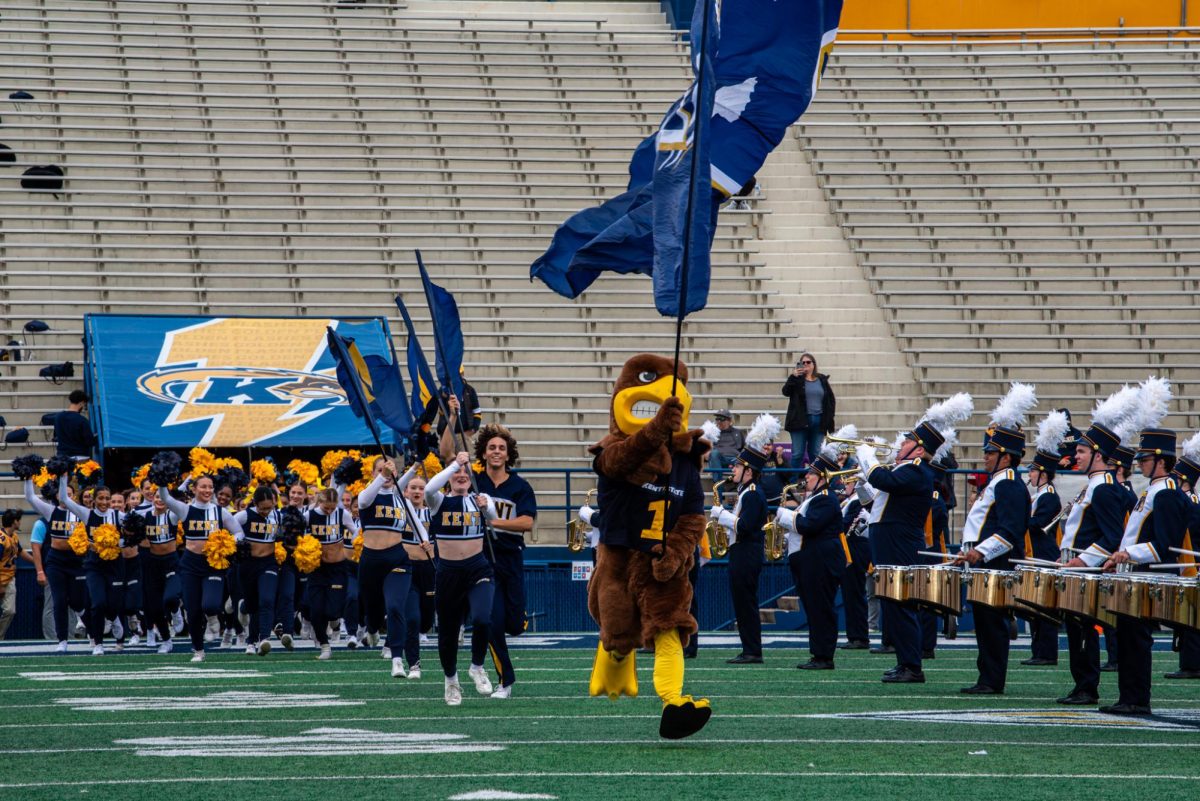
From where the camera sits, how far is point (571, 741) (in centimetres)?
852

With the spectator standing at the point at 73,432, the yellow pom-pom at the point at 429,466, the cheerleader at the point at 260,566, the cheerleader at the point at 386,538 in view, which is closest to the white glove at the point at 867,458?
the yellow pom-pom at the point at 429,466

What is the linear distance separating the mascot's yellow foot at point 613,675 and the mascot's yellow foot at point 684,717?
39 centimetres

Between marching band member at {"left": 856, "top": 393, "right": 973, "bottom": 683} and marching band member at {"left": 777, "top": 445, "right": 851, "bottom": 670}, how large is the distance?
1.44 meters

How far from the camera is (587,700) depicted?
10875 mm

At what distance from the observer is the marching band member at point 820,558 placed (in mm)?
13664

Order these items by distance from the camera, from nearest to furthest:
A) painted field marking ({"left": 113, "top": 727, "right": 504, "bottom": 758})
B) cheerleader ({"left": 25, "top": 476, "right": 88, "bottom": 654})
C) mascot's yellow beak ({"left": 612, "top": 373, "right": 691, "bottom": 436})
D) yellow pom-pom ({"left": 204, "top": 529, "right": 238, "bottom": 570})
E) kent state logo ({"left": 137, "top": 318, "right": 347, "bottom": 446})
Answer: painted field marking ({"left": 113, "top": 727, "right": 504, "bottom": 758}) → mascot's yellow beak ({"left": 612, "top": 373, "right": 691, "bottom": 436}) → yellow pom-pom ({"left": 204, "top": 529, "right": 238, "bottom": 570}) → cheerleader ({"left": 25, "top": 476, "right": 88, "bottom": 654}) → kent state logo ({"left": 137, "top": 318, "right": 347, "bottom": 446})

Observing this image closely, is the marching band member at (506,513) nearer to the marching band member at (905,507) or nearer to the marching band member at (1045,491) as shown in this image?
the marching band member at (905,507)

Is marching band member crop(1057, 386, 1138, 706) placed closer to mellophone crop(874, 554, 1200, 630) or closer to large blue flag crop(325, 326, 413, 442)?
mellophone crop(874, 554, 1200, 630)

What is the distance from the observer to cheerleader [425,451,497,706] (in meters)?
10.6

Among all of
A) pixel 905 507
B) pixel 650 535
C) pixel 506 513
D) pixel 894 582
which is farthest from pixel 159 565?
pixel 650 535

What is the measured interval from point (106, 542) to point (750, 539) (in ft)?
19.5

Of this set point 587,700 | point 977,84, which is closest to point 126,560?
point 587,700

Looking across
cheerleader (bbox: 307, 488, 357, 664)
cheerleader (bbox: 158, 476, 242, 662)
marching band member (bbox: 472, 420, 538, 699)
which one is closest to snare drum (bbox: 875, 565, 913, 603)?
marching band member (bbox: 472, 420, 538, 699)

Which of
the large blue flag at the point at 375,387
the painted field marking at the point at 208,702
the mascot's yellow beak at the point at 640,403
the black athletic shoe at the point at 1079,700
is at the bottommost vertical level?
the black athletic shoe at the point at 1079,700
